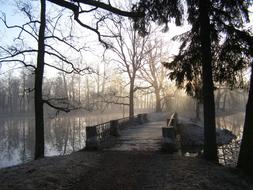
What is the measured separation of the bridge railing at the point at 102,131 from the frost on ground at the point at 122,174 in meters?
1.67

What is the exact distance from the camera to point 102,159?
1092cm

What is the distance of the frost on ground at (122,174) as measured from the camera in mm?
7758

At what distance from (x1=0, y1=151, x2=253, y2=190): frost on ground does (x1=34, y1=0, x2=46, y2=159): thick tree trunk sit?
10.3 ft

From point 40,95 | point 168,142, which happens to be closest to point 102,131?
point 40,95

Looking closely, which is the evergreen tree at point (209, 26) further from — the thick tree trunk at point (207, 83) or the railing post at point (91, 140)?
the railing post at point (91, 140)

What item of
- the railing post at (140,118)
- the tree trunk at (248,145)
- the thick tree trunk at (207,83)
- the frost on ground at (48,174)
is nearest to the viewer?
the frost on ground at (48,174)

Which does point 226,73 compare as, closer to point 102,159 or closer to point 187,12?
point 187,12

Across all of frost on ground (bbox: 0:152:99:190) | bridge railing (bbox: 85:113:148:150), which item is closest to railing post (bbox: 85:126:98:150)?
bridge railing (bbox: 85:113:148:150)

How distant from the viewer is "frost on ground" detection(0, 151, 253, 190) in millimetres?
7758

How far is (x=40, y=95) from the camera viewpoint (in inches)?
532

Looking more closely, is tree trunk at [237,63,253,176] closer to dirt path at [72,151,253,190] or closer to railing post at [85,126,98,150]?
dirt path at [72,151,253,190]

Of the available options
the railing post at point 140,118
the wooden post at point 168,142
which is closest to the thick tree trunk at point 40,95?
the wooden post at point 168,142

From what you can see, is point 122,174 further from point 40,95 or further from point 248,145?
point 40,95

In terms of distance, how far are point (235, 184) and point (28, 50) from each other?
10739mm
